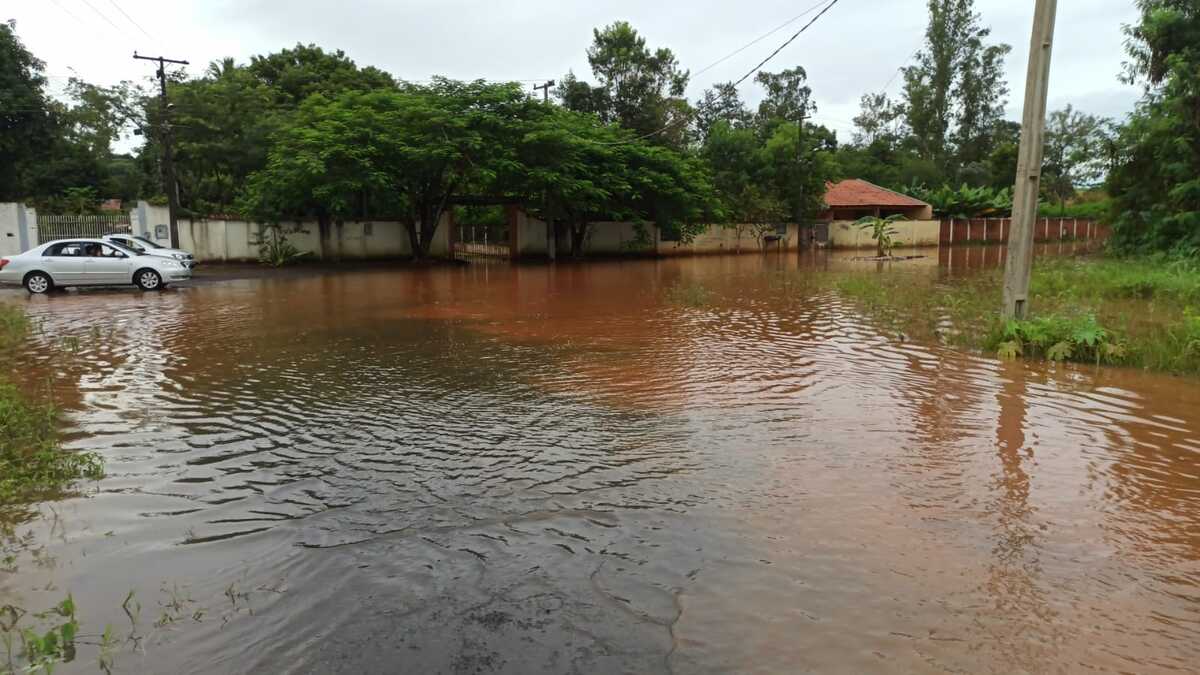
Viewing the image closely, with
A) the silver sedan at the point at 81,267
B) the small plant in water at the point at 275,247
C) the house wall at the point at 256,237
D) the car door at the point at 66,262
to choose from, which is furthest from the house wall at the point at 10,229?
the car door at the point at 66,262

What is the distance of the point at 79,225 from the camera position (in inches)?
1182

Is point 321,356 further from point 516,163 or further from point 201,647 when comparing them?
point 516,163

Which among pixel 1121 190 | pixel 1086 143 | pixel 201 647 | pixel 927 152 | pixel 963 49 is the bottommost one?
pixel 201 647

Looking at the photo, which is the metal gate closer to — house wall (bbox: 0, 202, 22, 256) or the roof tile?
house wall (bbox: 0, 202, 22, 256)

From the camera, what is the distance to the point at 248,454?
20.4 ft

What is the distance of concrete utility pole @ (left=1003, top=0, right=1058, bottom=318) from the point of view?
10.6 metres

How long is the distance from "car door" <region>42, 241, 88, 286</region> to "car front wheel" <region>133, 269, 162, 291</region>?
1.19m

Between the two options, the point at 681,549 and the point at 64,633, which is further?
the point at 681,549

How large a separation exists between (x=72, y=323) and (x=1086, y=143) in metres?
26.6

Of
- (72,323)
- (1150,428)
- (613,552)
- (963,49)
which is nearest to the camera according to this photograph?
(613,552)

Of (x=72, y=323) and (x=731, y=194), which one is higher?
(x=731, y=194)

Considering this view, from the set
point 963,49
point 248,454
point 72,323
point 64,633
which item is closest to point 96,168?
point 72,323

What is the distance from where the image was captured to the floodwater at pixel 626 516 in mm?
3518

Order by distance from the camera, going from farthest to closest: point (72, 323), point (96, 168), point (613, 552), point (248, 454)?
point (96, 168) → point (72, 323) → point (248, 454) → point (613, 552)
